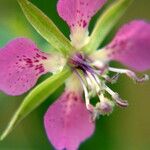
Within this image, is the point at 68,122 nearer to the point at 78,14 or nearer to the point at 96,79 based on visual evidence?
the point at 96,79

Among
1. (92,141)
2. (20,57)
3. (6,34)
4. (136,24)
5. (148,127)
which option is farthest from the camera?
(148,127)

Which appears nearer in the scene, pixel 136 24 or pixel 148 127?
pixel 136 24

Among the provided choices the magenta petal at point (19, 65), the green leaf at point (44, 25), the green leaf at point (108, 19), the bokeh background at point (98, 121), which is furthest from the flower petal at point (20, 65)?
the bokeh background at point (98, 121)

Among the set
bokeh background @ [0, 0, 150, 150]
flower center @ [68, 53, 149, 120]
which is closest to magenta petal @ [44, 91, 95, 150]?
flower center @ [68, 53, 149, 120]

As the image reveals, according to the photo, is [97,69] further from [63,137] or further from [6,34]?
[6,34]

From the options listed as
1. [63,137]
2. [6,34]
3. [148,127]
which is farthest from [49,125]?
[148,127]

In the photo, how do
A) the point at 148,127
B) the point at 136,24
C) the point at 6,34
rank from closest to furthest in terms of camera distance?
the point at 136,24 → the point at 6,34 → the point at 148,127

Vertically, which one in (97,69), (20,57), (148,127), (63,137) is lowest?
(148,127)
